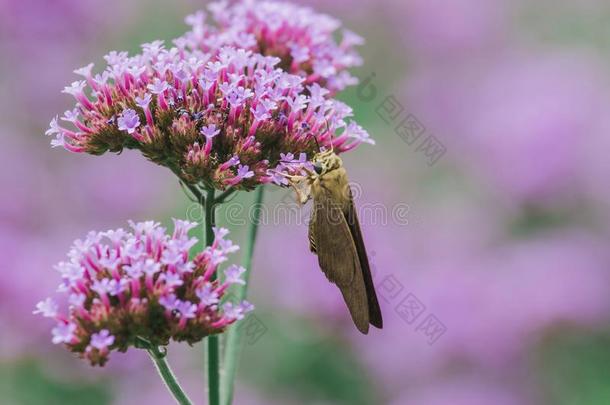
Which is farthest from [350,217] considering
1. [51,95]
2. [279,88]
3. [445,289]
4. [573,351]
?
[51,95]

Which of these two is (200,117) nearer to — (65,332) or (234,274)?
(234,274)

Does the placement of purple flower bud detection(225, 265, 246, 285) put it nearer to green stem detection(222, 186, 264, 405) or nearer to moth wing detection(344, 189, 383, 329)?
green stem detection(222, 186, 264, 405)

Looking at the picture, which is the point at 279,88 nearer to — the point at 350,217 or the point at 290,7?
the point at 350,217

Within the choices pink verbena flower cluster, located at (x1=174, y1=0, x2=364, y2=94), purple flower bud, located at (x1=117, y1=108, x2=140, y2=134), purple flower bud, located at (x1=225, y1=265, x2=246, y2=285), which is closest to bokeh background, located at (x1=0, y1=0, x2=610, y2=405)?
pink verbena flower cluster, located at (x1=174, y1=0, x2=364, y2=94)

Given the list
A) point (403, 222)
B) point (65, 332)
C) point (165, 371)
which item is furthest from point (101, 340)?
point (403, 222)

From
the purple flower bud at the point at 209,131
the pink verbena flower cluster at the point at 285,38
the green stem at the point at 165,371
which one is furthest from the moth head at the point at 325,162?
the green stem at the point at 165,371

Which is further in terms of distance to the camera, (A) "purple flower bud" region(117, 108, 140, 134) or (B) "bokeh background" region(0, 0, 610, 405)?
(B) "bokeh background" region(0, 0, 610, 405)
